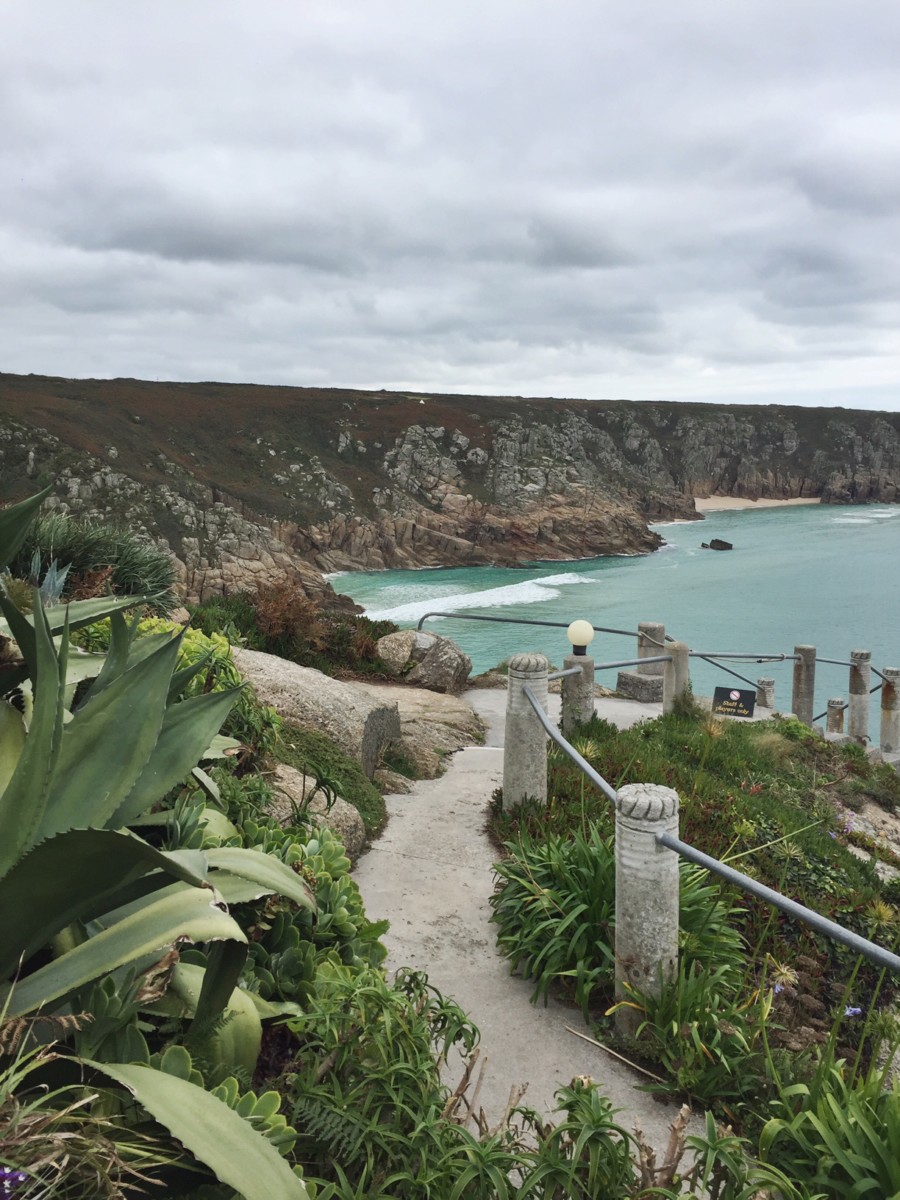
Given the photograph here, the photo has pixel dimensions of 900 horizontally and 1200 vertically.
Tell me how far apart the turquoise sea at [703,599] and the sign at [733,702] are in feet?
44.4

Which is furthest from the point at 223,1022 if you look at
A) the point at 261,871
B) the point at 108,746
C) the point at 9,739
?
the point at 9,739

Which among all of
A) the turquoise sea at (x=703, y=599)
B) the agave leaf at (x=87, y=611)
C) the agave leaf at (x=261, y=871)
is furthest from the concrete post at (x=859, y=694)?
the agave leaf at (x=261, y=871)

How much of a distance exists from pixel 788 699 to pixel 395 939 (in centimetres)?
3050

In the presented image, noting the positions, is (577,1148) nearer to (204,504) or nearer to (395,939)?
(395,939)

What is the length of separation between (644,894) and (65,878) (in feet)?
9.24

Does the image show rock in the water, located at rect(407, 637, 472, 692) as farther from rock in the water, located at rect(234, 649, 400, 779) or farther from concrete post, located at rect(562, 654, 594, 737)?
rock in the water, located at rect(234, 649, 400, 779)

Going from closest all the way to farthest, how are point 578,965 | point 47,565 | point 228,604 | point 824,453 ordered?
point 578,965
point 47,565
point 228,604
point 824,453

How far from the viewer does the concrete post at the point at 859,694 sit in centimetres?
1548

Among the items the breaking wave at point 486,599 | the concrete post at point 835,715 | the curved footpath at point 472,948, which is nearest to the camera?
the curved footpath at point 472,948

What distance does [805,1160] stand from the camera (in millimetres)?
2752

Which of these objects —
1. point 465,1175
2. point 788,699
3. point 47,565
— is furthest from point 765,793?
point 788,699

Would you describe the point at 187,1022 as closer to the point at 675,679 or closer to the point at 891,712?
the point at 675,679

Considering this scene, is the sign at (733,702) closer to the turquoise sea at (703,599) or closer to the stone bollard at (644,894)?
the stone bollard at (644,894)

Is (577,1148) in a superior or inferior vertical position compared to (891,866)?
superior
